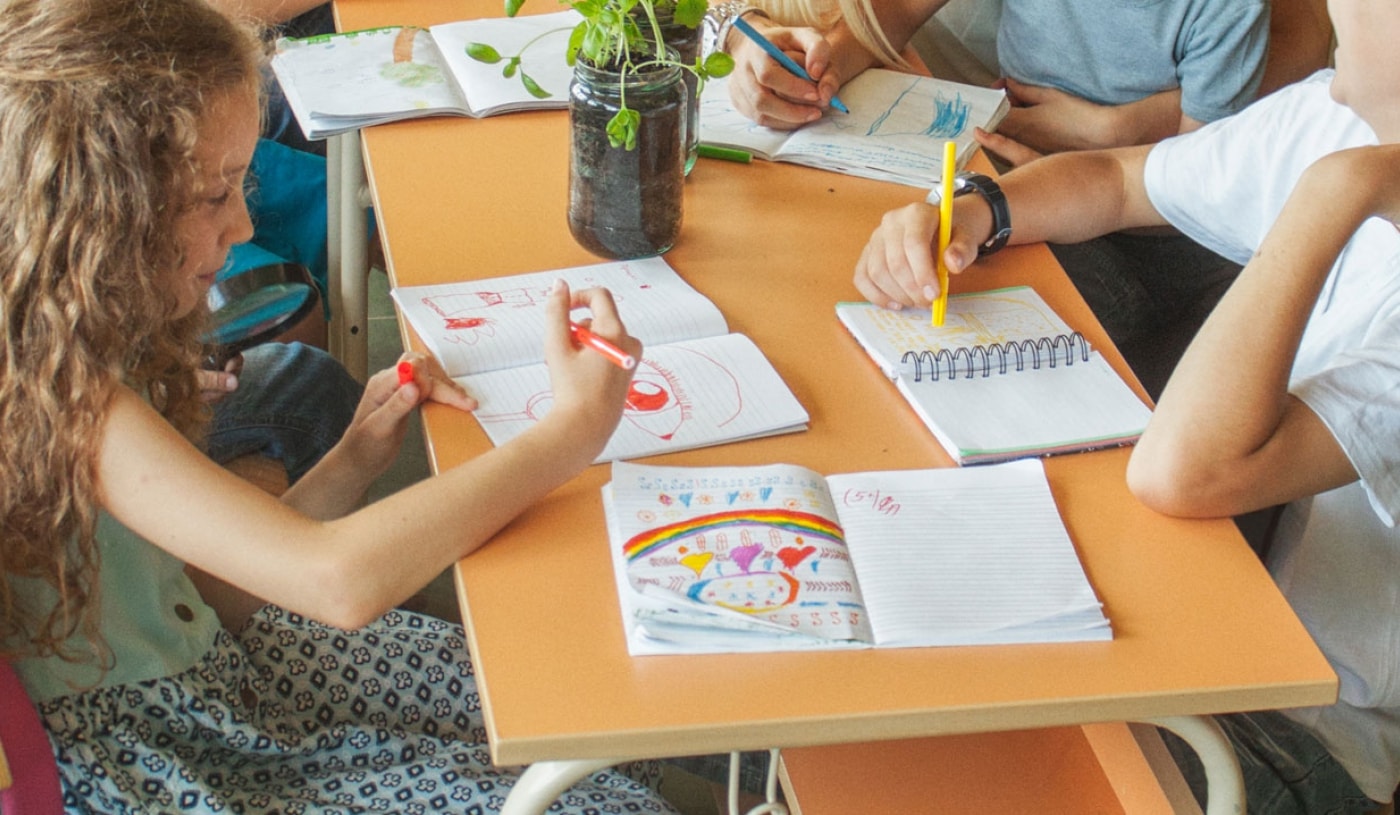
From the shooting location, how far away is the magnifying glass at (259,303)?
1.85 m

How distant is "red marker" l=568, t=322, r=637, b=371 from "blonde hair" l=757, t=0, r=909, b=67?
86 centimetres

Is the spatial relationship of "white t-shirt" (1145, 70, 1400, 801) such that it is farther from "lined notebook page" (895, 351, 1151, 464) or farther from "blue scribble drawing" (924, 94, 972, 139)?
"blue scribble drawing" (924, 94, 972, 139)

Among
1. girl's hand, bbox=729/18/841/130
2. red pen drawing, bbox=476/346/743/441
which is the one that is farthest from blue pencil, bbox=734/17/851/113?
red pen drawing, bbox=476/346/743/441

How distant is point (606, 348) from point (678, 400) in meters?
0.11

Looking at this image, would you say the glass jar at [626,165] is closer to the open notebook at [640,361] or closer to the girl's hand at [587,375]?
the open notebook at [640,361]

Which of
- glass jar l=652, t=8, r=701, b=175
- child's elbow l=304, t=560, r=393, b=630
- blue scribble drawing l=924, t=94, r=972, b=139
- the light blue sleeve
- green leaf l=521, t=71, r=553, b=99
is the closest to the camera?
child's elbow l=304, t=560, r=393, b=630

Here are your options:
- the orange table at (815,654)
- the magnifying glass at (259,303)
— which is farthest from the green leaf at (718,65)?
the magnifying glass at (259,303)

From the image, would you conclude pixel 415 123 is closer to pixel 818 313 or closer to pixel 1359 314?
pixel 818 313

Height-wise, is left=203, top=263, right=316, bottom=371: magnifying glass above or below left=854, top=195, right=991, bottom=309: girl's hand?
below

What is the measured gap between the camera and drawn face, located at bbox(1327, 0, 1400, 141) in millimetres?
1118

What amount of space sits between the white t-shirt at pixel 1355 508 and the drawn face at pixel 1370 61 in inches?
4.3

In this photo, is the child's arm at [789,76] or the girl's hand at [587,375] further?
the child's arm at [789,76]

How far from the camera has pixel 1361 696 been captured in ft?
3.79

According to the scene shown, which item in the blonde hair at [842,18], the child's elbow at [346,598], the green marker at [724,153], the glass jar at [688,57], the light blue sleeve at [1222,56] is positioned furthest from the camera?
the light blue sleeve at [1222,56]
